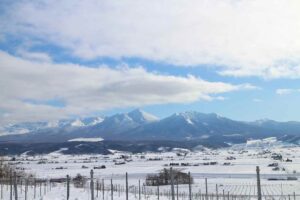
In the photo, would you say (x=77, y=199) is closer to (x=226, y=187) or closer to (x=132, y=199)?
(x=132, y=199)

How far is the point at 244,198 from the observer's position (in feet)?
137

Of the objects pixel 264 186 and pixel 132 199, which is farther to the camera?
pixel 264 186

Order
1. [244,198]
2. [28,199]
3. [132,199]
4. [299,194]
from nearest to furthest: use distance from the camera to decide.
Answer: [28,199] → [132,199] → [244,198] → [299,194]

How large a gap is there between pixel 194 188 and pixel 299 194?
525 inches

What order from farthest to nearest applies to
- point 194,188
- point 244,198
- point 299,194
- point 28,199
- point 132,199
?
point 194,188 < point 299,194 < point 244,198 < point 132,199 < point 28,199

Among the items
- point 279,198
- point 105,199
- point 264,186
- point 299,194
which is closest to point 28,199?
point 105,199

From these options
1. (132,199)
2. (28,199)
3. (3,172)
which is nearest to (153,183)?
(3,172)

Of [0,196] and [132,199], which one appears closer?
[0,196]

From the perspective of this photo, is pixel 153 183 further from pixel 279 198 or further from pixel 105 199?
pixel 105 199

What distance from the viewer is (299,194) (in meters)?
47.5

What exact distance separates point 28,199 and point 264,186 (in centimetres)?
3767

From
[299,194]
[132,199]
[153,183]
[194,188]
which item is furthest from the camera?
[153,183]

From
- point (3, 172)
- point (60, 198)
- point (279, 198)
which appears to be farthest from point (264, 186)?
point (60, 198)

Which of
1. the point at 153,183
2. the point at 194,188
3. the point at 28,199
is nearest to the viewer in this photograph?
the point at 28,199
